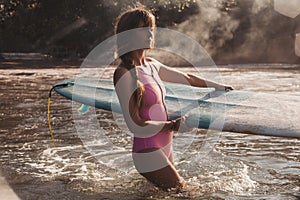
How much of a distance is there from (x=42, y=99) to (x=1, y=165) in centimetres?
421

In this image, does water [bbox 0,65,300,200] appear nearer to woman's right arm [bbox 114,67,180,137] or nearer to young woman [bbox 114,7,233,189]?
young woman [bbox 114,7,233,189]

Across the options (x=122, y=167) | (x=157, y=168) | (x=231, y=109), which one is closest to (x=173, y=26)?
(x=122, y=167)

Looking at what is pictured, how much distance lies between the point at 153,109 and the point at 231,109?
0.80 meters

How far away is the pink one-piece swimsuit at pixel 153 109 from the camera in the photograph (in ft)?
10.2

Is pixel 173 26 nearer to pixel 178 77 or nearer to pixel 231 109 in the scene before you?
pixel 231 109

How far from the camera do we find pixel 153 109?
3.17 m

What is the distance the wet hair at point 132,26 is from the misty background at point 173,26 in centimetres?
1747

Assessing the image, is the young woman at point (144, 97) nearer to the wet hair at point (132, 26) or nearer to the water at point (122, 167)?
the wet hair at point (132, 26)

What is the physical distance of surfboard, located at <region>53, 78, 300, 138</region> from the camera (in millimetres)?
3352

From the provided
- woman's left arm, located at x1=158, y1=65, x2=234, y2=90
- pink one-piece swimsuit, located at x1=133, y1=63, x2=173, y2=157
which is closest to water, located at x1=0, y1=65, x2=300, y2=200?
pink one-piece swimsuit, located at x1=133, y1=63, x2=173, y2=157

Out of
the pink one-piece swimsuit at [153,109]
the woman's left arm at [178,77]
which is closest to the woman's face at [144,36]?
the pink one-piece swimsuit at [153,109]

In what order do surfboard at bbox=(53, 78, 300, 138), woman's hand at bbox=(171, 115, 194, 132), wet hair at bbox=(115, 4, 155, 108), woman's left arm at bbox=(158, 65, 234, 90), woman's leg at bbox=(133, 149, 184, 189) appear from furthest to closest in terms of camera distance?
woman's left arm at bbox=(158, 65, 234, 90), surfboard at bbox=(53, 78, 300, 138), woman's leg at bbox=(133, 149, 184, 189), woman's hand at bbox=(171, 115, 194, 132), wet hair at bbox=(115, 4, 155, 108)

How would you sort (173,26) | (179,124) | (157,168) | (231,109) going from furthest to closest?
(173,26), (231,109), (157,168), (179,124)

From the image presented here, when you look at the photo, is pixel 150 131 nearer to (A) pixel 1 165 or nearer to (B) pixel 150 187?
(B) pixel 150 187
